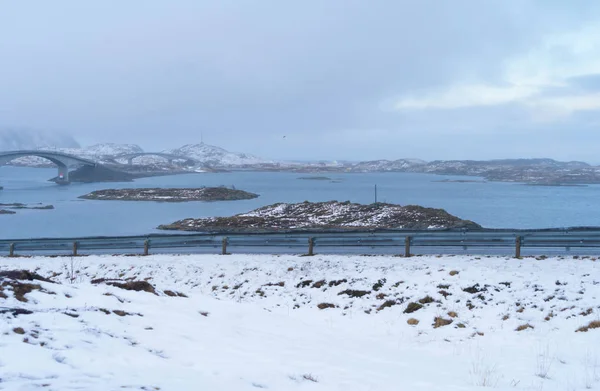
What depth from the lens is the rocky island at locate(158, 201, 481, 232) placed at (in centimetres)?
4083

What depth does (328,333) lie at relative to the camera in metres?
8.96

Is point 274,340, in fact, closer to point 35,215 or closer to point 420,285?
point 420,285

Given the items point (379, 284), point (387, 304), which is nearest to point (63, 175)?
point (379, 284)

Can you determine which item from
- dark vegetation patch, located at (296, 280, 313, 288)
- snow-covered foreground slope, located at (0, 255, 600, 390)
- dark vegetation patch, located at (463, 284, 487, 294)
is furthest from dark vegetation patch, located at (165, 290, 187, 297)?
dark vegetation patch, located at (463, 284, 487, 294)

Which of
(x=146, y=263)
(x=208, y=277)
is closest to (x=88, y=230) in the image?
(x=146, y=263)

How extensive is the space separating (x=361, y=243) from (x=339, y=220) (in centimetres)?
2600

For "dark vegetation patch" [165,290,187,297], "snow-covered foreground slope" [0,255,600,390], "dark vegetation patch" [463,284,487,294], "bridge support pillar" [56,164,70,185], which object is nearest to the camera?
"snow-covered foreground slope" [0,255,600,390]

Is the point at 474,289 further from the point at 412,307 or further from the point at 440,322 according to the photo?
the point at 440,322

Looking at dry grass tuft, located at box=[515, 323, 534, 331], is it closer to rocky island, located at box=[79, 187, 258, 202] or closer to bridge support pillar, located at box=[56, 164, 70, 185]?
rocky island, located at box=[79, 187, 258, 202]

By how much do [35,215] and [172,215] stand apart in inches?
651

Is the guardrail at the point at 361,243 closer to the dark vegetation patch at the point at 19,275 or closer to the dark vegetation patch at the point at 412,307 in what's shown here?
the dark vegetation patch at the point at 412,307

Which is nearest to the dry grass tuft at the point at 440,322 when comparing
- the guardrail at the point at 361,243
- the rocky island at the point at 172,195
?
the guardrail at the point at 361,243

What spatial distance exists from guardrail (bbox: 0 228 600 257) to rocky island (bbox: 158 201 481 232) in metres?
16.8

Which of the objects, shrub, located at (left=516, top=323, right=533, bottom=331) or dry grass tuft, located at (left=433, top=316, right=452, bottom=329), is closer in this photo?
shrub, located at (left=516, top=323, right=533, bottom=331)
